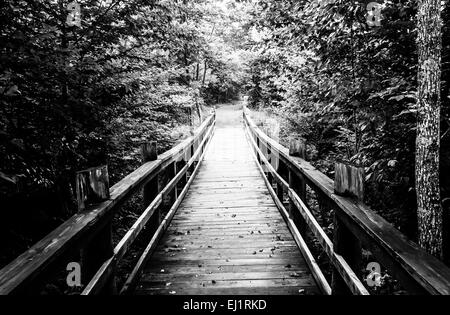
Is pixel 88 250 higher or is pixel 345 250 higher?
pixel 88 250

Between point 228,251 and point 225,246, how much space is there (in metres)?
0.15

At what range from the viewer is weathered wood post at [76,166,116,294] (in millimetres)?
2070

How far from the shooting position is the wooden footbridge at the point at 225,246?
1.43m

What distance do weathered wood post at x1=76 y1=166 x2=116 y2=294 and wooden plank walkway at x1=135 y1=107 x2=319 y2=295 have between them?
30.4 inches

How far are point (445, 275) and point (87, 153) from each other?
5015mm

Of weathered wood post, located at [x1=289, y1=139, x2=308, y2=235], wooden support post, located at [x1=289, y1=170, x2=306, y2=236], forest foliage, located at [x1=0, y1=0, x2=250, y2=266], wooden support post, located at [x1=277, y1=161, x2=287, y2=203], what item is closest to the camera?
forest foliage, located at [x1=0, y1=0, x2=250, y2=266]

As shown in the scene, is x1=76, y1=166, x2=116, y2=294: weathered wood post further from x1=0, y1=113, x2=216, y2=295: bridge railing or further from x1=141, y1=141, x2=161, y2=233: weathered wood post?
x1=141, y1=141, x2=161, y2=233: weathered wood post

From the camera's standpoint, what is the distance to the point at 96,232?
2.05 metres

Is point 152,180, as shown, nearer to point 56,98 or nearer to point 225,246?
point 225,246

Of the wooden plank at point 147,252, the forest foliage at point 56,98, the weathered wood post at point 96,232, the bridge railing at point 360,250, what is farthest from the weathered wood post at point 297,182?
the forest foliage at point 56,98

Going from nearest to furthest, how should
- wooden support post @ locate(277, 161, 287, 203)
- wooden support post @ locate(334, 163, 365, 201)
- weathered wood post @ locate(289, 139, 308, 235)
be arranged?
wooden support post @ locate(334, 163, 365, 201), weathered wood post @ locate(289, 139, 308, 235), wooden support post @ locate(277, 161, 287, 203)

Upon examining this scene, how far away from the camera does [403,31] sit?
394 cm

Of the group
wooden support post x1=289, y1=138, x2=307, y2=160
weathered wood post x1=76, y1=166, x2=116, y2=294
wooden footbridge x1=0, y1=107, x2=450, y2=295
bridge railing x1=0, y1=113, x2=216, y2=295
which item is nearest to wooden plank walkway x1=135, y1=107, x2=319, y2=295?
wooden footbridge x1=0, y1=107, x2=450, y2=295

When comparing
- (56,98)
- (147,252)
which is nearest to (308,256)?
(147,252)
